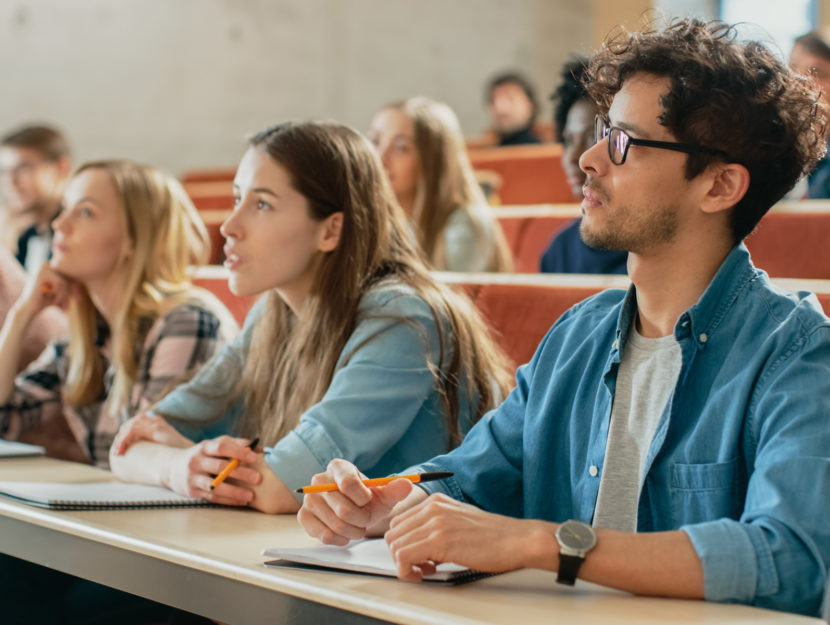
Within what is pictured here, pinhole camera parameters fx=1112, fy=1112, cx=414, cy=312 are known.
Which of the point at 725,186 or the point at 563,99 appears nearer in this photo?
the point at 725,186

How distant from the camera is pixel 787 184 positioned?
51.2 inches

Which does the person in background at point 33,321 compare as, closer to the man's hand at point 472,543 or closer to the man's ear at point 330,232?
the man's ear at point 330,232

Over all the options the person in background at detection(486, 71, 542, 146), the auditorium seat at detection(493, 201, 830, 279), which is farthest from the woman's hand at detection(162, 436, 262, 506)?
the person in background at detection(486, 71, 542, 146)

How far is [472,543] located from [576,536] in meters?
0.10

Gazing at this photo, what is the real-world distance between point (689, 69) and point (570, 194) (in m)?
3.49

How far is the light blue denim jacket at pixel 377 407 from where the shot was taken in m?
1.57

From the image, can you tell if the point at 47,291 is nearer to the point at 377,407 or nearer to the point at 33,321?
the point at 33,321

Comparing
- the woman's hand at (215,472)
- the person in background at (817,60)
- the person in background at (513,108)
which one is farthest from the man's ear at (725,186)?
the person in background at (513,108)

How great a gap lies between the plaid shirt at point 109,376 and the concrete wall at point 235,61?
139 inches

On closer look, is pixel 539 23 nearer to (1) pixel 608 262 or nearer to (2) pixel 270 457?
(1) pixel 608 262

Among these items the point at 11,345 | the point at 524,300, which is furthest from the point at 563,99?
the point at 11,345

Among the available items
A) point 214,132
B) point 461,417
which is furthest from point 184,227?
point 214,132

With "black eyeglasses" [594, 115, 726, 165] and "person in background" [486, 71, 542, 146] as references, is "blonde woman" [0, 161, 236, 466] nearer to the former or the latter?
"black eyeglasses" [594, 115, 726, 165]

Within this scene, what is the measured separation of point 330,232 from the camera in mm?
1841
